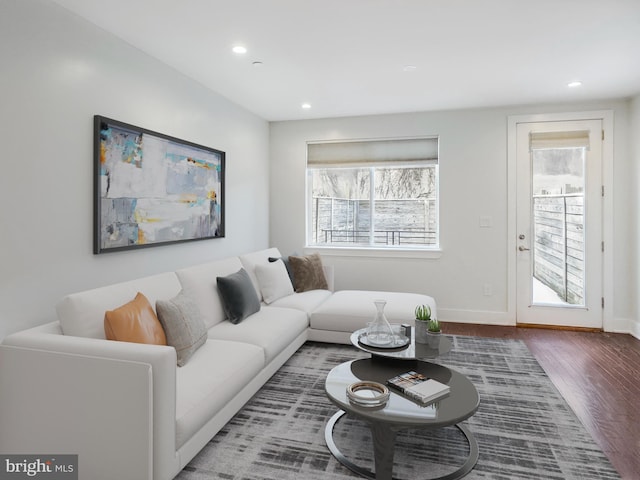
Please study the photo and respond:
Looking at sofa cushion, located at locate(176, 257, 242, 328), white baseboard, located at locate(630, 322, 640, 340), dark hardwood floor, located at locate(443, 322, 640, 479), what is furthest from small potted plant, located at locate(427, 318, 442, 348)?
white baseboard, located at locate(630, 322, 640, 340)

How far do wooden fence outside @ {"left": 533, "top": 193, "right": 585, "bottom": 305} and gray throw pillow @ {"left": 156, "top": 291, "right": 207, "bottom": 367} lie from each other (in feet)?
12.6

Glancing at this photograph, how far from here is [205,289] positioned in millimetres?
3016

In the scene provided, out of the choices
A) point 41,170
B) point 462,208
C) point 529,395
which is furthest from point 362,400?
point 462,208

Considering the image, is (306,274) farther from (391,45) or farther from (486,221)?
(391,45)

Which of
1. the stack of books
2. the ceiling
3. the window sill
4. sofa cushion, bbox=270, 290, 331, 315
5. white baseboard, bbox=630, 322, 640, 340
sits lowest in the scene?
white baseboard, bbox=630, 322, 640, 340

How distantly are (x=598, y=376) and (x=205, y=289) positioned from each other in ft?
10.1

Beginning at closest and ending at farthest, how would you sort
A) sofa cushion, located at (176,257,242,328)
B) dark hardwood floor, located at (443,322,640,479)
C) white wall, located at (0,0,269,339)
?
1. white wall, located at (0,0,269,339)
2. dark hardwood floor, located at (443,322,640,479)
3. sofa cushion, located at (176,257,242,328)

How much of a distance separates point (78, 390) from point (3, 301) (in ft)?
2.48

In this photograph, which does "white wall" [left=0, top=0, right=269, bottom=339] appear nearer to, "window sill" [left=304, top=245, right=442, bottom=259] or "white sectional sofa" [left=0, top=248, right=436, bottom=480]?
"white sectional sofa" [left=0, top=248, right=436, bottom=480]

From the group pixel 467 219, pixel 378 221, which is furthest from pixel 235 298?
pixel 467 219

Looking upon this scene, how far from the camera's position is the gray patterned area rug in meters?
1.93

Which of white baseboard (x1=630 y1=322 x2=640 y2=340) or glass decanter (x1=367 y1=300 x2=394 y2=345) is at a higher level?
glass decanter (x1=367 y1=300 x2=394 y2=345)

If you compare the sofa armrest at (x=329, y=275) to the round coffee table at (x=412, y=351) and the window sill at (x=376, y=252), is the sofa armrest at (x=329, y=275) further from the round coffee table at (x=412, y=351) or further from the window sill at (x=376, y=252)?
the round coffee table at (x=412, y=351)

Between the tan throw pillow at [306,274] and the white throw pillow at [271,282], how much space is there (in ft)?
0.91
